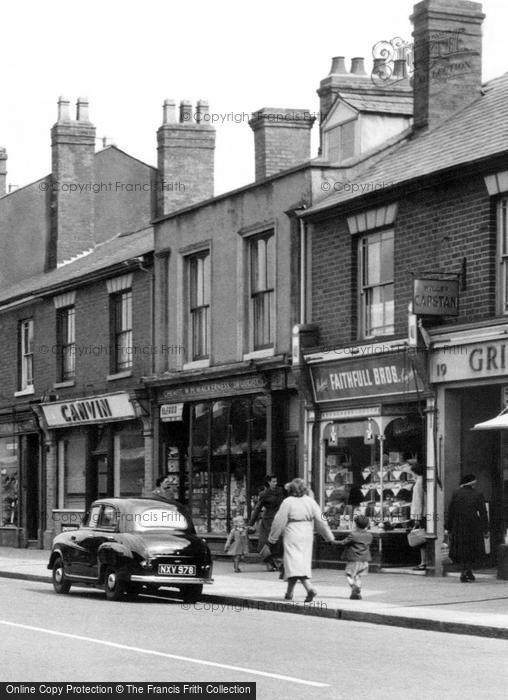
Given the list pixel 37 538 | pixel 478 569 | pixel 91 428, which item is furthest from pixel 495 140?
pixel 37 538

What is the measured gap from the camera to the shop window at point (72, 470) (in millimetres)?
34906

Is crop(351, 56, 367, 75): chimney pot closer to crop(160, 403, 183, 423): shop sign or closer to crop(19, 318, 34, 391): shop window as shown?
crop(160, 403, 183, 423): shop sign

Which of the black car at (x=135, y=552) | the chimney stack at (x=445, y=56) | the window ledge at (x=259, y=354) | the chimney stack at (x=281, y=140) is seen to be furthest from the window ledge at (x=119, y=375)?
the black car at (x=135, y=552)

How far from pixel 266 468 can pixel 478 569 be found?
5829 mm

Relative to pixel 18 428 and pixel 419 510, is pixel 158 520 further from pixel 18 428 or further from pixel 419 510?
pixel 18 428

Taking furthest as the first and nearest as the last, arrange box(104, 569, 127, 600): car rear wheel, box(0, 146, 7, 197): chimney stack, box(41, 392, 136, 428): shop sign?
box(0, 146, 7, 197): chimney stack
box(41, 392, 136, 428): shop sign
box(104, 569, 127, 600): car rear wheel

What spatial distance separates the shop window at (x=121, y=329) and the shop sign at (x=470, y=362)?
1192 centimetres

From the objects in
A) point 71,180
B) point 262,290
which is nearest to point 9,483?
point 71,180

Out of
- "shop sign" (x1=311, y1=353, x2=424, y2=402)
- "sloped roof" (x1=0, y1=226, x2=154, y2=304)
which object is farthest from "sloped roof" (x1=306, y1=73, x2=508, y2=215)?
"sloped roof" (x1=0, y1=226, x2=154, y2=304)

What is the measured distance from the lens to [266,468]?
87.9ft

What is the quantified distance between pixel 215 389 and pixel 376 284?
5.68 m

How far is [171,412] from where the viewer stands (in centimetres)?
3014

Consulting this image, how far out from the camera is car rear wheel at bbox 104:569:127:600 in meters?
19.8

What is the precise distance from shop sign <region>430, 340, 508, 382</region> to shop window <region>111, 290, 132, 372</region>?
469 inches
